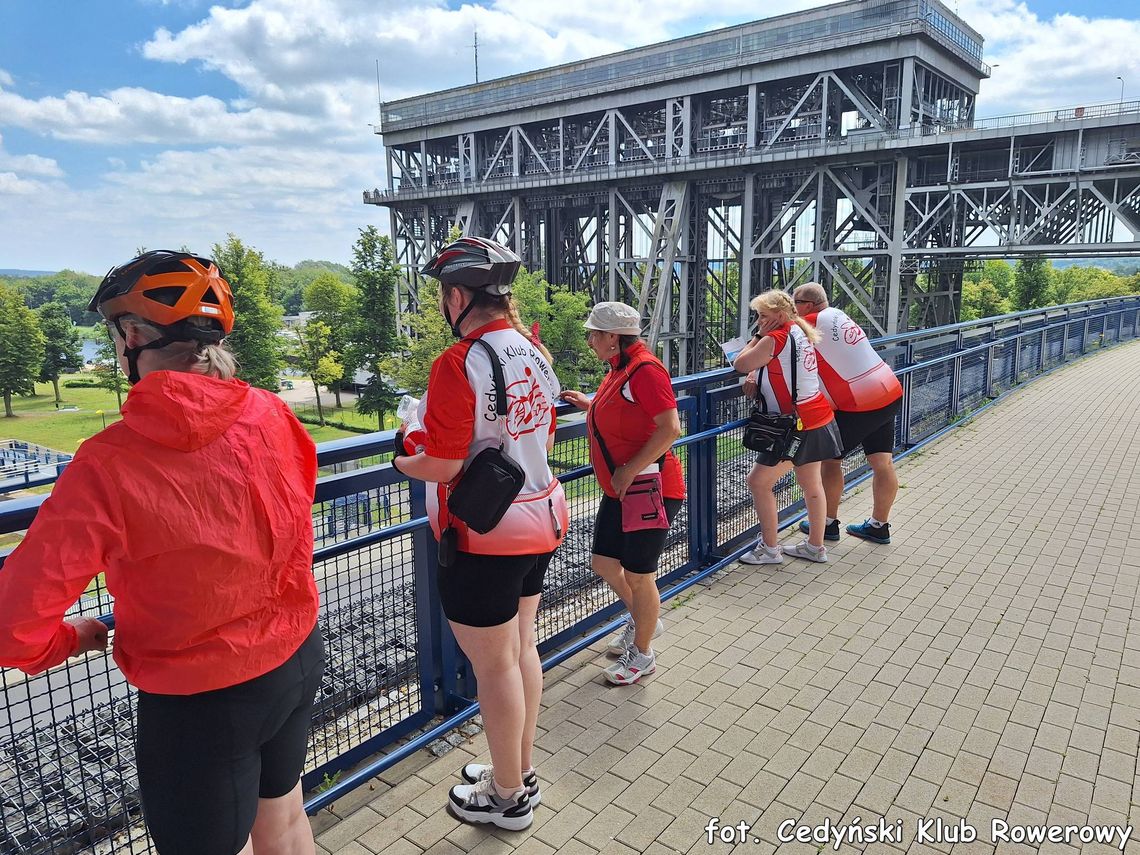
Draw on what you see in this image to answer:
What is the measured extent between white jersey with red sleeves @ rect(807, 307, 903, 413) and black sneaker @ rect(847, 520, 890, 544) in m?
0.96

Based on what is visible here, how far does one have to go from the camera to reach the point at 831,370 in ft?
18.6

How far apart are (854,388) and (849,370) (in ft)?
0.43

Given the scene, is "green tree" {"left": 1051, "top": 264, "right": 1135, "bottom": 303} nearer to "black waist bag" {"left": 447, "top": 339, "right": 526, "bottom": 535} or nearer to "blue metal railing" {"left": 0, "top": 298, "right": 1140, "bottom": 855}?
"blue metal railing" {"left": 0, "top": 298, "right": 1140, "bottom": 855}

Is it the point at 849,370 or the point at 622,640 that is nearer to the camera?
the point at 622,640

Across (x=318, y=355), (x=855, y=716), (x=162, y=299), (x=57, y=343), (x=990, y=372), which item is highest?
(x=162, y=299)

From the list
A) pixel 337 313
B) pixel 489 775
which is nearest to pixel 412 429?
pixel 489 775

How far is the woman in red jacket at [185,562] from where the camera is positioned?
5.10 feet

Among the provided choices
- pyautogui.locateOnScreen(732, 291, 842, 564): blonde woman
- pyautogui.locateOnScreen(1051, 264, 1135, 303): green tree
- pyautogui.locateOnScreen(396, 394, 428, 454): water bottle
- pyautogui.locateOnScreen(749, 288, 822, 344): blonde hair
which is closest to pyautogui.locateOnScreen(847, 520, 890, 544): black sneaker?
pyautogui.locateOnScreen(732, 291, 842, 564): blonde woman

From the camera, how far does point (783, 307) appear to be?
494 centimetres

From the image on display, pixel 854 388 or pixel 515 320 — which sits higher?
pixel 515 320

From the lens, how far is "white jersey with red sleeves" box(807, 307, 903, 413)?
218 inches

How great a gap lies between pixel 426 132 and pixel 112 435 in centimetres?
5651

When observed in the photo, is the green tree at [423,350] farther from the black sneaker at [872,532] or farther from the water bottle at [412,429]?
the water bottle at [412,429]

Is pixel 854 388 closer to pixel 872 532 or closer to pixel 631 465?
pixel 872 532
